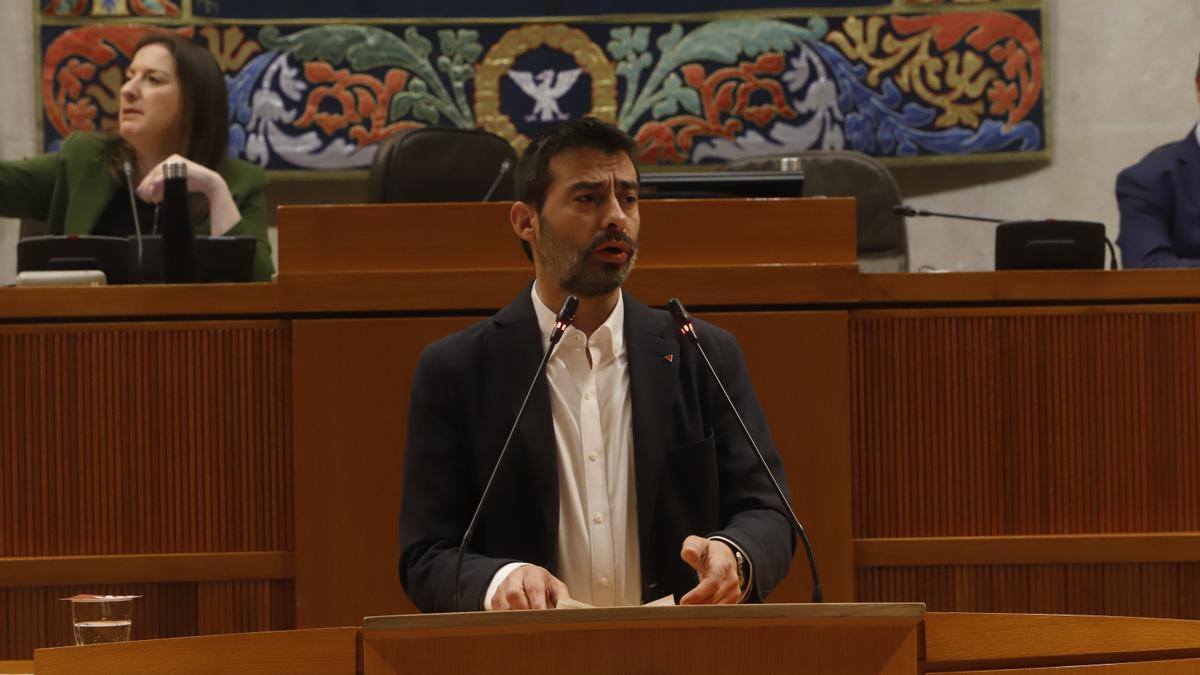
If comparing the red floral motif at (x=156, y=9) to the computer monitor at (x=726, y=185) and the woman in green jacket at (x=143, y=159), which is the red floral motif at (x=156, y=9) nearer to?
the woman in green jacket at (x=143, y=159)

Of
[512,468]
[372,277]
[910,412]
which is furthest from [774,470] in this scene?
[372,277]

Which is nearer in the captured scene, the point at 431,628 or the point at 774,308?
the point at 431,628

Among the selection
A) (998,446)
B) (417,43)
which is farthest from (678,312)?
(417,43)

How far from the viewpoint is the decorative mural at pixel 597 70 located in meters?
4.89

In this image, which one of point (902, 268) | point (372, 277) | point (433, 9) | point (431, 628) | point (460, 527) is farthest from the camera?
point (433, 9)

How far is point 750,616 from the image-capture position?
4.52 feet

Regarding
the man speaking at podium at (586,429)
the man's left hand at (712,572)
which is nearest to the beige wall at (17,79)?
the man speaking at podium at (586,429)

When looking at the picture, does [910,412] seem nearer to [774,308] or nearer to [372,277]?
[774,308]

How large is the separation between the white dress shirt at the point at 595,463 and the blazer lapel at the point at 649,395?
0.07 feet

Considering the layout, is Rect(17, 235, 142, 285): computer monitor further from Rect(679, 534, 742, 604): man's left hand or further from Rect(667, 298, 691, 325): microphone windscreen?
Rect(679, 534, 742, 604): man's left hand

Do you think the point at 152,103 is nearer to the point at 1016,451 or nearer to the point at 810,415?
the point at 810,415

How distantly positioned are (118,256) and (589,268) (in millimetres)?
1160

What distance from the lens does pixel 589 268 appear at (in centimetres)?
211

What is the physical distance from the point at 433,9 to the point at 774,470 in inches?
127
